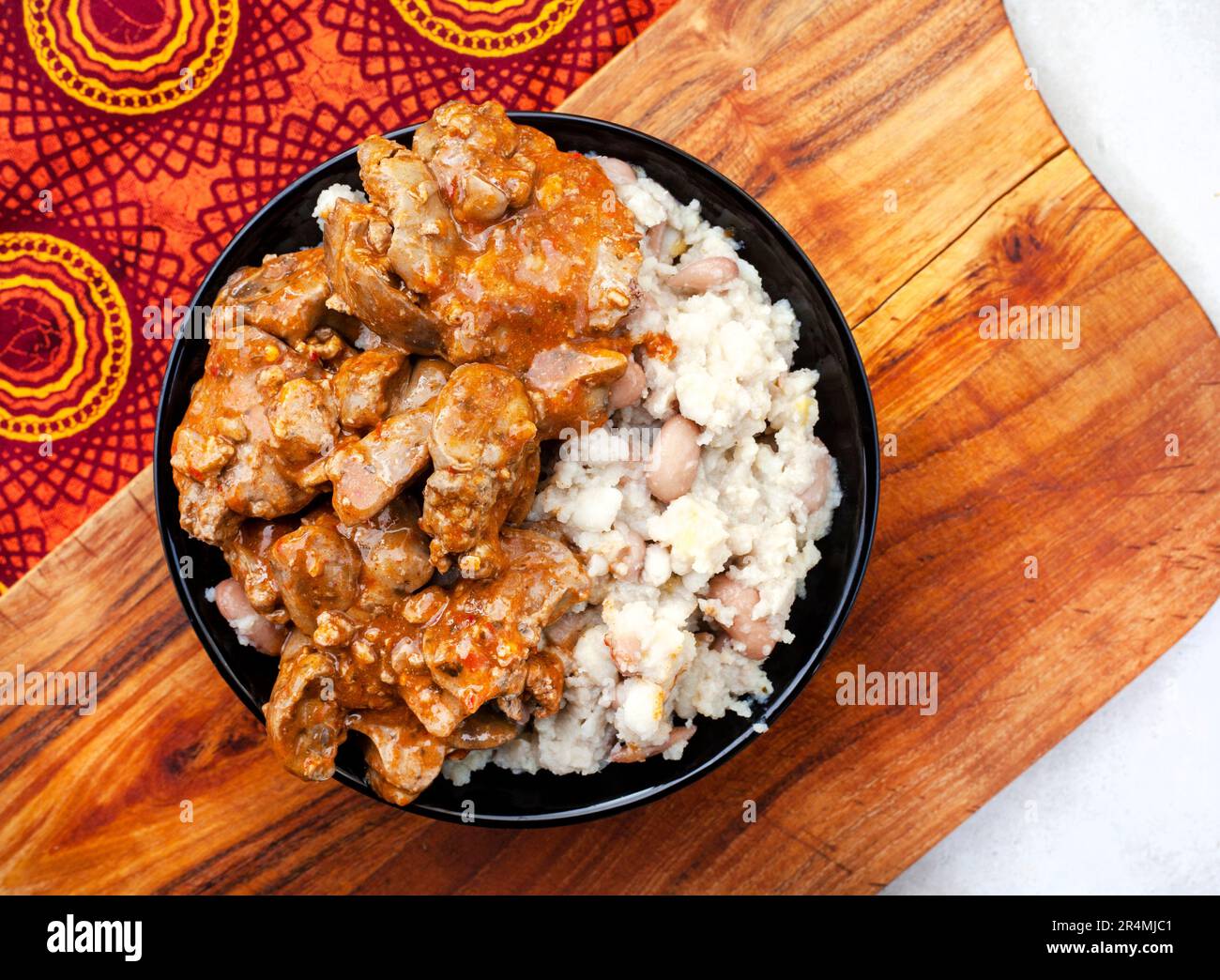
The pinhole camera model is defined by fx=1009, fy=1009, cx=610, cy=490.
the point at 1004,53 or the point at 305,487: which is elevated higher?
the point at 1004,53

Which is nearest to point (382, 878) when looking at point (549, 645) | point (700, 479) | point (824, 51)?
point (549, 645)

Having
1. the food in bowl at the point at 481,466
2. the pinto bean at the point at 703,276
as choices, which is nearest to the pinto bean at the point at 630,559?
the food in bowl at the point at 481,466

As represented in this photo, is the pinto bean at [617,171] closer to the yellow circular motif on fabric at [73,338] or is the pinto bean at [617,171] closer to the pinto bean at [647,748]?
the pinto bean at [647,748]

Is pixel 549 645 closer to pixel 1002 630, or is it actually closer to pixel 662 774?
pixel 662 774

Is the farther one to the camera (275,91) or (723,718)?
(275,91)

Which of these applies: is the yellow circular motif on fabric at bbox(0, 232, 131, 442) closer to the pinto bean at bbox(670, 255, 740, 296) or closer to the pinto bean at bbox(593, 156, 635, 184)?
the pinto bean at bbox(593, 156, 635, 184)

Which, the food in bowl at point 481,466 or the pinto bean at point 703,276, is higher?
the pinto bean at point 703,276

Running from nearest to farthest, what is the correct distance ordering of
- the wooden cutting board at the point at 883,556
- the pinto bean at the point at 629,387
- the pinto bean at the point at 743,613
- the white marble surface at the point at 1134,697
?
the pinto bean at the point at 629,387
the pinto bean at the point at 743,613
the wooden cutting board at the point at 883,556
the white marble surface at the point at 1134,697

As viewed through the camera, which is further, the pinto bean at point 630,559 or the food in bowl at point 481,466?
the pinto bean at point 630,559
